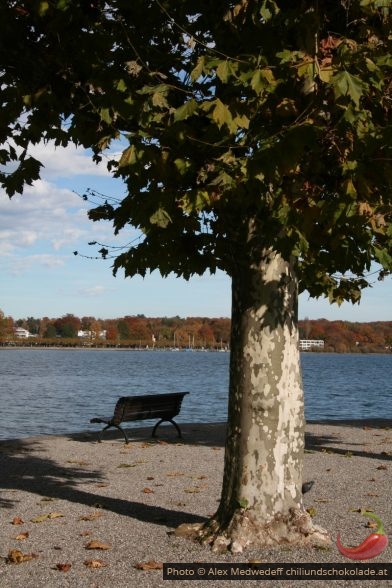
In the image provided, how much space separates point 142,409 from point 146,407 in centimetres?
12

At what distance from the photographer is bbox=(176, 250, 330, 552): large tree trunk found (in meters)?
6.68

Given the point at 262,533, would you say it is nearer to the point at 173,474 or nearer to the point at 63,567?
the point at 63,567

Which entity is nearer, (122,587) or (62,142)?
(122,587)

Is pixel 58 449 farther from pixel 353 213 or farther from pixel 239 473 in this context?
pixel 353 213

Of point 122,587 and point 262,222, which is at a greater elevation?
point 262,222

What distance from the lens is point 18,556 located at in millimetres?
6312

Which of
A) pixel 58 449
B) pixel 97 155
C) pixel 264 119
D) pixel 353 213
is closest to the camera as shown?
pixel 353 213

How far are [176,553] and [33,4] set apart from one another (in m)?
5.15

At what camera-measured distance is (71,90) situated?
7.29 meters

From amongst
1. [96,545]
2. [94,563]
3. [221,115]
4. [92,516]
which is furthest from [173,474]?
[221,115]

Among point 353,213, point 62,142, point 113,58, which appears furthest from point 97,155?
point 353,213

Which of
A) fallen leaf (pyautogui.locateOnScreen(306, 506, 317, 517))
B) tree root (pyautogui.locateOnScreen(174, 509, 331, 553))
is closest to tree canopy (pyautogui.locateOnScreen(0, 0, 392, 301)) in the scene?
tree root (pyautogui.locateOnScreen(174, 509, 331, 553))

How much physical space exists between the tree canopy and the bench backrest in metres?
7.30

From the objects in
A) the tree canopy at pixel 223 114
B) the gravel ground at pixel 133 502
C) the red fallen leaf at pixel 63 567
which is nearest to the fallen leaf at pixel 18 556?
the gravel ground at pixel 133 502
